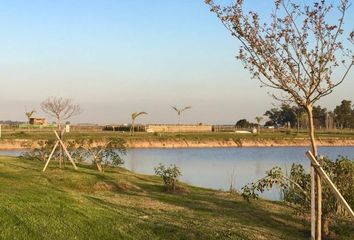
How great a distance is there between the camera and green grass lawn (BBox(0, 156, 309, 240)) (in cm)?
1077

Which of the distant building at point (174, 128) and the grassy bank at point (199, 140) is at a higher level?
the distant building at point (174, 128)

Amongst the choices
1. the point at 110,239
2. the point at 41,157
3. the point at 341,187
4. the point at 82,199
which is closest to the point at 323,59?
the point at 341,187

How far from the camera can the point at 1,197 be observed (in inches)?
506

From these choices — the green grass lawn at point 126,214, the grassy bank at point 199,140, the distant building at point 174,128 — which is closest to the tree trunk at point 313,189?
the green grass lawn at point 126,214

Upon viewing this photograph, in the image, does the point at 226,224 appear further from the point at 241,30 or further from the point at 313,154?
the point at 241,30

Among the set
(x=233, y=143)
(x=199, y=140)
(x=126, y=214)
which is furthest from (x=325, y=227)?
(x=233, y=143)

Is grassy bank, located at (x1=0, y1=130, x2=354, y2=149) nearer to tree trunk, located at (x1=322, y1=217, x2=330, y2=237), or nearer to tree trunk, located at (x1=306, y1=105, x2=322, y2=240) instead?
tree trunk, located at (x1=322, y1=217, x2=330, y2=237)

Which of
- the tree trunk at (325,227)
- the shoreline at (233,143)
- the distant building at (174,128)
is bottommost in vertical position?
the tree trunk at (325,227)

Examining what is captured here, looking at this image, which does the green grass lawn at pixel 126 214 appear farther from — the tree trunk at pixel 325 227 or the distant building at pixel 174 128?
the distant building at pixel 174 128

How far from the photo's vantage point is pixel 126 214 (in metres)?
12.8

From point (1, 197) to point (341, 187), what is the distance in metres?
7.79

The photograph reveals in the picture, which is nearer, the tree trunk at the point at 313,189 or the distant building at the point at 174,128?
the tree trunk at the point at 313,189

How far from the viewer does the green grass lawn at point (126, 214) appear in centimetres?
1077

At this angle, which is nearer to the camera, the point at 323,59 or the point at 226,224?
the point at 323,59
